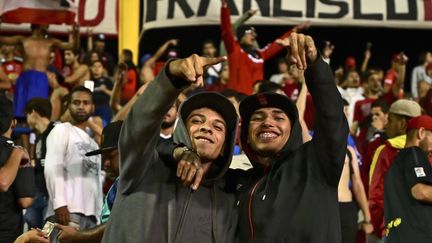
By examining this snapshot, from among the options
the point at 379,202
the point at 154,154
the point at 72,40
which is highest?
the point at 72,40

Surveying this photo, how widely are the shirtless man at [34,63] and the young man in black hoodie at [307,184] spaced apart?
25.9 feet

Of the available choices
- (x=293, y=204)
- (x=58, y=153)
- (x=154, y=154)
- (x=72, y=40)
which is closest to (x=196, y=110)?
(x=154, y=154)

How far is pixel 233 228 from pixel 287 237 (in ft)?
0.79

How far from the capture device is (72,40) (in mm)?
13789

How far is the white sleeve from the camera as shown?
27.8 ft

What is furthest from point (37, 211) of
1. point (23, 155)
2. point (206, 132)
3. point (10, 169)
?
point (206, 132)

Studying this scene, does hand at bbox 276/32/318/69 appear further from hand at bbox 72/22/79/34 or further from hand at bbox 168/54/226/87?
hand at bbox 72/22/79/34

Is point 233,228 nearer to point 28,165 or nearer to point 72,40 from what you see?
point 28,165

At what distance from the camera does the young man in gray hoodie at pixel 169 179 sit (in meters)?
4.32

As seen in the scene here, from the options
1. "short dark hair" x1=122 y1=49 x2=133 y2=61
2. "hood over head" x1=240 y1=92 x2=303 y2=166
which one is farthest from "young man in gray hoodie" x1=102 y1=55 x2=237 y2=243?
"short dark hair" x1=122 y1=49 x2=133 y2=61

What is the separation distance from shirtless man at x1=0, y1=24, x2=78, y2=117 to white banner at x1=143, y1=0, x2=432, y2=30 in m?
1.22

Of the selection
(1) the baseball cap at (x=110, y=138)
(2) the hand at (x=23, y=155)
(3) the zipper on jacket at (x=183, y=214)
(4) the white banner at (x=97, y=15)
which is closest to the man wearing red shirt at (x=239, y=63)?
(4) the white banner at (x=97, y=15)

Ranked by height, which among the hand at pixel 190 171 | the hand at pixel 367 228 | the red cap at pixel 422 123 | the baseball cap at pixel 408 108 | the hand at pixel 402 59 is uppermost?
the hand at pixel 402 59

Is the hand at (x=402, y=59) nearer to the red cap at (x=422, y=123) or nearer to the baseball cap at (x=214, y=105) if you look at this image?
the red cap at (x=422, y=123)
